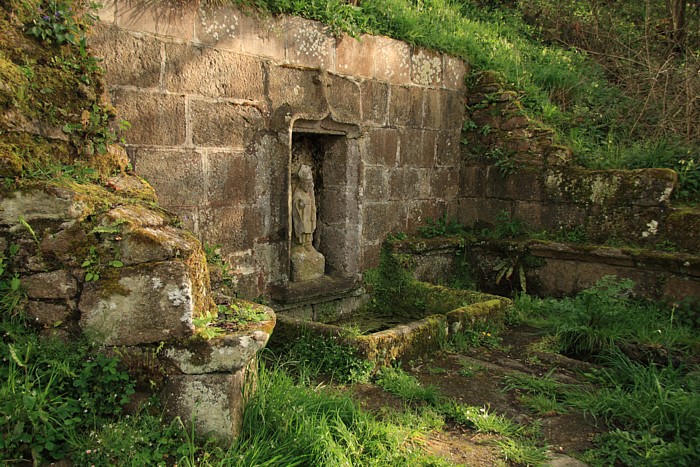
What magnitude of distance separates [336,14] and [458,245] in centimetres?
329

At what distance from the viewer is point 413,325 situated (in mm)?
4590

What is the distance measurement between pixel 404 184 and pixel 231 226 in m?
2.61

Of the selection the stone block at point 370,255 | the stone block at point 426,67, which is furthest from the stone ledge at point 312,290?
the stone block at point 426,67

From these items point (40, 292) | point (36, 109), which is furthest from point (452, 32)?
point (40, 292)

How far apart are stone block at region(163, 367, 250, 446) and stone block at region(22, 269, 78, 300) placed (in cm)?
66

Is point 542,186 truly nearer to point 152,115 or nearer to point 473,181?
point 473,181

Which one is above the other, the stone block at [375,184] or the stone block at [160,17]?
the stone block at [160,17]

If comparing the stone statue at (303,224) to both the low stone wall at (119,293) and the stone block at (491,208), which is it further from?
the low stone wall at (119,293)

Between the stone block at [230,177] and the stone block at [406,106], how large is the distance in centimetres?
218

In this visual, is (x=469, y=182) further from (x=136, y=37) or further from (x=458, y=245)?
(x=136, y=37)

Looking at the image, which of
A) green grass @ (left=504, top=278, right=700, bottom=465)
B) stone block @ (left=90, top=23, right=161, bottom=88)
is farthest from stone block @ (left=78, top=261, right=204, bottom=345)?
green grass @ (left=504, top=278, right=700, bottom=465)

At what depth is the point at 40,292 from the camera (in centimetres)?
250

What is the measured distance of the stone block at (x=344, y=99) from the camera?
560 cm

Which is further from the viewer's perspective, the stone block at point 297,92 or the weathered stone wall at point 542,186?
the weathered stone wall at point 542,186
